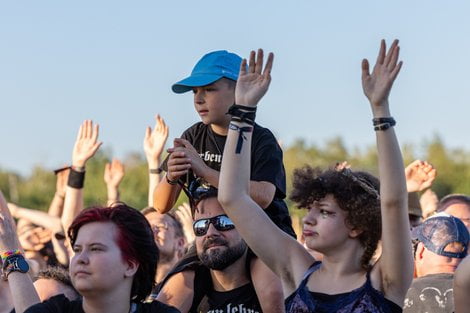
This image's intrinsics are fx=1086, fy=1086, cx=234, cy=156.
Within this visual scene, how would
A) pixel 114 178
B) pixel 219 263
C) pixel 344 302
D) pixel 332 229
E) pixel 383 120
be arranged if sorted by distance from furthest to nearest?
pixel 114 178
pixel 219 263
pixel 332 229
pixel 344 302
pixel 383 120

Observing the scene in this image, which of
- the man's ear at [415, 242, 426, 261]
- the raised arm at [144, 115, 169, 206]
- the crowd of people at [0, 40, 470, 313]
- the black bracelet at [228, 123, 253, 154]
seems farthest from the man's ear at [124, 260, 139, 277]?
the raised arm at [144, 115, 169, 206]

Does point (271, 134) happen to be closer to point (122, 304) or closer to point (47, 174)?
point (122, 304)

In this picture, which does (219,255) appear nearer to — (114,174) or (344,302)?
(344,302)

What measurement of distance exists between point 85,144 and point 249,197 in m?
4.68

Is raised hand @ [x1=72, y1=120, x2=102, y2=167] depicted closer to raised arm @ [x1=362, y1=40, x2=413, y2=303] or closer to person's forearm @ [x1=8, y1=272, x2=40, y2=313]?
person's forearm @ [x1=8, y1=272, x2=40, y2=313]

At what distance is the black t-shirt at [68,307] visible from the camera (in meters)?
4.95

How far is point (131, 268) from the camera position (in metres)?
5.18

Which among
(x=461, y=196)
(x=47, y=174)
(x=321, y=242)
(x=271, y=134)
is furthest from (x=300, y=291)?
(x=47, y=174)

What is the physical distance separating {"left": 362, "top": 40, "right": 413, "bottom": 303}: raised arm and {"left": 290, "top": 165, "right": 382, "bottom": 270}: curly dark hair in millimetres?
266

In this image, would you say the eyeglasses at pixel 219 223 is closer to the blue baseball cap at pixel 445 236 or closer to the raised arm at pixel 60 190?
the blue baseball cap at pixel 445 236

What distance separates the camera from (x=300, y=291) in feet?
17.2

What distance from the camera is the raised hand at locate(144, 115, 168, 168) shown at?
9.50m

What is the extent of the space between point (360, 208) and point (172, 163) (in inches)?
43.6

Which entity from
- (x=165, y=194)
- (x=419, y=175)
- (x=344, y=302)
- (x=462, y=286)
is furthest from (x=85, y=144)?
(x=462, y=286)
